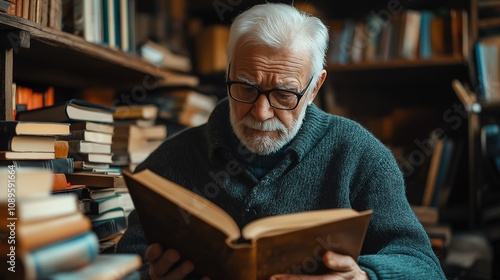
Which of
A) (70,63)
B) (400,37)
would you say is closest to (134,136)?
(70,63)

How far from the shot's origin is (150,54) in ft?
7.29

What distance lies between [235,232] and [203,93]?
5.71 feet

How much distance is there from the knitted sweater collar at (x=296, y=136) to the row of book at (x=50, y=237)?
67cm

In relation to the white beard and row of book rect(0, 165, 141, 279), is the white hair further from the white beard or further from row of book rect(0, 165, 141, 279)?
row of book rect(0, 165, 141, 279)

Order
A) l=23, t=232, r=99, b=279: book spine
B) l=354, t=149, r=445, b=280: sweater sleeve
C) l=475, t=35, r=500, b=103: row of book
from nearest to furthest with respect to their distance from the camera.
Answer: l=23, t=232, r=99, b=279: book spine → l=354, t=149, r=445, b=280: sweater sleeve → l=475, t=35, r=500, b=103: row of book

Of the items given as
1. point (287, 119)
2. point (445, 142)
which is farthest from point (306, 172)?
point (445, 142)

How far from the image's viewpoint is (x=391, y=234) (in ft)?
3.83

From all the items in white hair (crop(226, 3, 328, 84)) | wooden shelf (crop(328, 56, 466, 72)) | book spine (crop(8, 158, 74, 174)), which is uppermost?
wooden shelf (crop(328, 56, 466, 72))

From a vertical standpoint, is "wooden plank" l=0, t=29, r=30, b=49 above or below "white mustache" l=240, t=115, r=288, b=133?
above

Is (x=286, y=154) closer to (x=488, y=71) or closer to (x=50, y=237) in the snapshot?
(x=50, y=237)

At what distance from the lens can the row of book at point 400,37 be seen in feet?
7.18

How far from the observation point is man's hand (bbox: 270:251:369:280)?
922 millimetres

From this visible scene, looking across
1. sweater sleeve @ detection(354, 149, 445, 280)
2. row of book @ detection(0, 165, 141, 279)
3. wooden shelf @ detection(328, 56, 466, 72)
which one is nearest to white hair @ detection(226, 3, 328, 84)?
sweater sleeve @ detection(354, 149, 445, 280)

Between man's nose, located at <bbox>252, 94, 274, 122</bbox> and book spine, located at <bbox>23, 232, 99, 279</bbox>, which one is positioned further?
man's nose, located at <bbox>252, 94, 274, 122</bbox>
